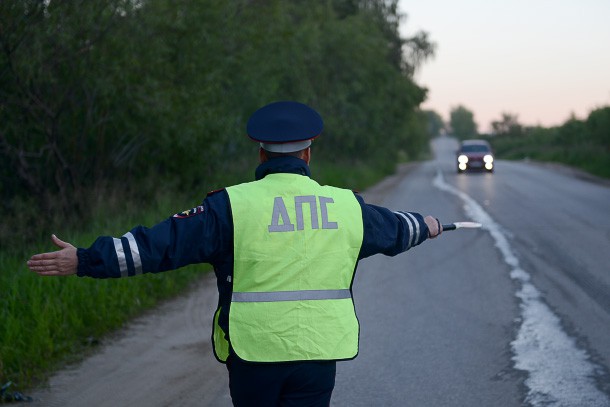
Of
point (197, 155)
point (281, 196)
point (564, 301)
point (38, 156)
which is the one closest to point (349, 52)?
point (197, 155)

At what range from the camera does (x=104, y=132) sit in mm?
15867

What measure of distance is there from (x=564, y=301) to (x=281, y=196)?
262 inches

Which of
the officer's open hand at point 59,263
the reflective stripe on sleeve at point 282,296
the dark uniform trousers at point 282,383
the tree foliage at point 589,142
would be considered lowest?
the tree foliage at point 589,142

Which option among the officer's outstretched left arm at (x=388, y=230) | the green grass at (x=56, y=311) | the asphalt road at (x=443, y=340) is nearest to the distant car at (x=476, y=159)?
the asphalt road at (x=443, y=340)

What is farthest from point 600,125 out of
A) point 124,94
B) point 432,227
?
point 432,227

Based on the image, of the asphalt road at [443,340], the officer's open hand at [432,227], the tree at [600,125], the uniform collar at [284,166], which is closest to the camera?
the uniform collar at [284,166]

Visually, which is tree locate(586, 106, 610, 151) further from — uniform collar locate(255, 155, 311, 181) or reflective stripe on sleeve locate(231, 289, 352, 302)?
reflective stripe on sleeve locate(231, 289, 352, 302)

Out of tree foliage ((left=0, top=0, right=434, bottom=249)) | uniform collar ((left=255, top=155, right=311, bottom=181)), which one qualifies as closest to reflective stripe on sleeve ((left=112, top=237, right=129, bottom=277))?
uniform collar ((left=255, top=155, right=311, bottom=181))

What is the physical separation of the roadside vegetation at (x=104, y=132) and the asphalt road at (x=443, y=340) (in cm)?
50

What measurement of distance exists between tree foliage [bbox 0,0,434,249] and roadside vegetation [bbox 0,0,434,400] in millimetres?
26

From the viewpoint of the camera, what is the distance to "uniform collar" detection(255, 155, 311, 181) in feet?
11.0

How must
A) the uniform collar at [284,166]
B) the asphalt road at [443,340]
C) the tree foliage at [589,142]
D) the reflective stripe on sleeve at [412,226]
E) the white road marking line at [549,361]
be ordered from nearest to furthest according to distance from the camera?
the uniform collar at [284,166] < the reflective stripe on sleeve at [412,226] < the white road marking line at [549,361] < the asphalt road at [443,340] < the tree foliage at [589,142]

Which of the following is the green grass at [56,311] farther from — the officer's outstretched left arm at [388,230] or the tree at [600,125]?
the tree at [600,125]

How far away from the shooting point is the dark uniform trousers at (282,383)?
3252 millimetres
